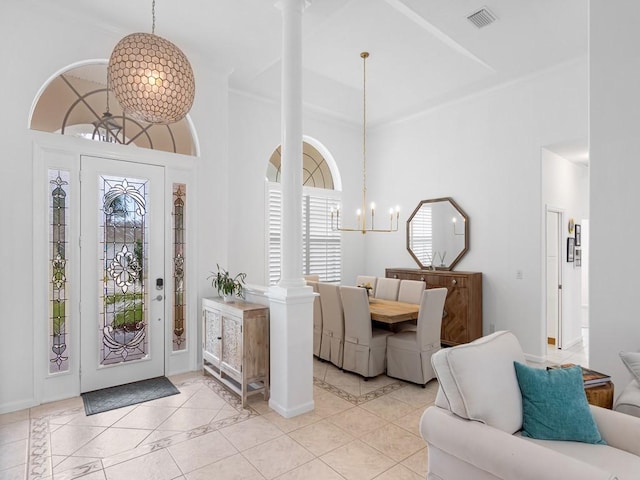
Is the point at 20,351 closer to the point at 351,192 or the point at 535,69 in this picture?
the point at 351,192

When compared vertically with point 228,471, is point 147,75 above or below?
above

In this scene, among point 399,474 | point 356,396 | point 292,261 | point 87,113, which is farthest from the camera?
point 87,113

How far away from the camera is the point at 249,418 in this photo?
3123 mm

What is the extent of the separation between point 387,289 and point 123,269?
3226 mm

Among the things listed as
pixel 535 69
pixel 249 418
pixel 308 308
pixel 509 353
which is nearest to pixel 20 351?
pixel 249 418

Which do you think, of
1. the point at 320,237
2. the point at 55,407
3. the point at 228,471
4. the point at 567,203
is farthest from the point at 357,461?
the point at 567,203

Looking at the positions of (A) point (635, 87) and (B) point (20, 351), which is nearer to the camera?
(A) point (635, 87)

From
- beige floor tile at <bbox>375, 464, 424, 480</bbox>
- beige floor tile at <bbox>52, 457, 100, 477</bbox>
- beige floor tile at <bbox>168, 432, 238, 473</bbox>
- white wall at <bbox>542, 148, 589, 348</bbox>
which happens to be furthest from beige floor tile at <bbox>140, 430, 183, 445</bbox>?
white wall at <bbox>542, 148, 589, 348</bbox>

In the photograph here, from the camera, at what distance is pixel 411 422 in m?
3.08

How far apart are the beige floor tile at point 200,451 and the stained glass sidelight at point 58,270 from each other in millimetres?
1655

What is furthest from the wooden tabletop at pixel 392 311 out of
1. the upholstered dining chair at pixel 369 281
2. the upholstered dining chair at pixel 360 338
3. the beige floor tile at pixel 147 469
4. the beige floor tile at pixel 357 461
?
the beige floor tile at pixel 147 469

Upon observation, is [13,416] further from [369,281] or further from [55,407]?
[369,281]

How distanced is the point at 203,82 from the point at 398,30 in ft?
7.47

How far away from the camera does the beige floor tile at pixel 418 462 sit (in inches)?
94.5
